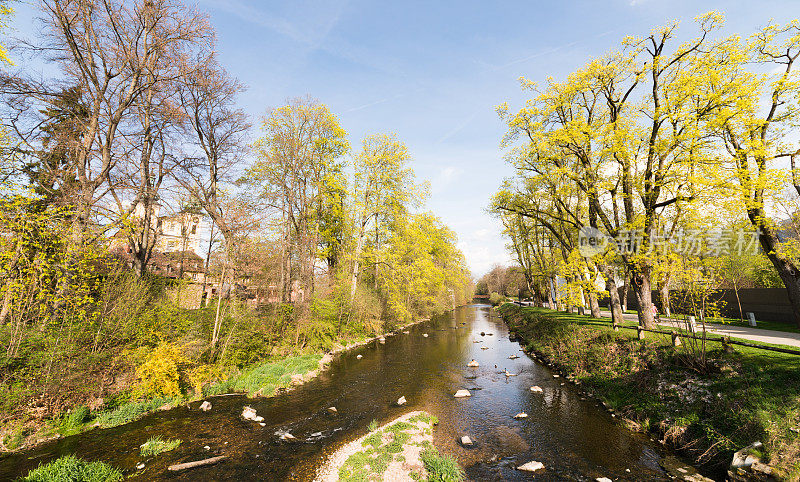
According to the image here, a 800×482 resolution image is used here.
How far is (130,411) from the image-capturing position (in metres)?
9.42

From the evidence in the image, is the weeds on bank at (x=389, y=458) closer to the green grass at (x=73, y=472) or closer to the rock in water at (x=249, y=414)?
the rock in water at (x=249, y=414)

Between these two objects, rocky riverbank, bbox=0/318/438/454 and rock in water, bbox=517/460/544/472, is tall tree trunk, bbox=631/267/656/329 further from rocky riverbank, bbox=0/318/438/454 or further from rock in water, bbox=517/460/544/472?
rocky riverbank, bbox=0/318/438/454

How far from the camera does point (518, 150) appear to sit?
58.3ft

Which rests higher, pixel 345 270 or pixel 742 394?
pixel 345 270

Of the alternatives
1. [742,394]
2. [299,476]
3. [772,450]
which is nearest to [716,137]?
[742,394]

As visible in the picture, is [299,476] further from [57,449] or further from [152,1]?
[152,1]

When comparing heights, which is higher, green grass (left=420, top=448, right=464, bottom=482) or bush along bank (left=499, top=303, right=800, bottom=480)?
bush along bank (left=499, top=303, right=800, bottom=480)

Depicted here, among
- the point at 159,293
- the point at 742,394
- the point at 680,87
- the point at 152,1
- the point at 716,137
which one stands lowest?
the point at 742,394

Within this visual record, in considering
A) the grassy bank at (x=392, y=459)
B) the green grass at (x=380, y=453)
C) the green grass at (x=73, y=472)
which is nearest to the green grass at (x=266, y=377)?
the green grass at (x=73, y=472)

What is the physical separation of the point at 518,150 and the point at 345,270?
47.7 ft

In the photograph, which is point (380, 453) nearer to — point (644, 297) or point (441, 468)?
point (441, 468)

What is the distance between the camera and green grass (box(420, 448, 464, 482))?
6635 millimetres

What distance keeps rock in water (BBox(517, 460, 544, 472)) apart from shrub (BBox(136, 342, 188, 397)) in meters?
11.4

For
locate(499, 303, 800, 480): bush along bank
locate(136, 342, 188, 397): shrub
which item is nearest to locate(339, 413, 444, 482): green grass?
locate(499, 303, 800, 480): bush along bank
